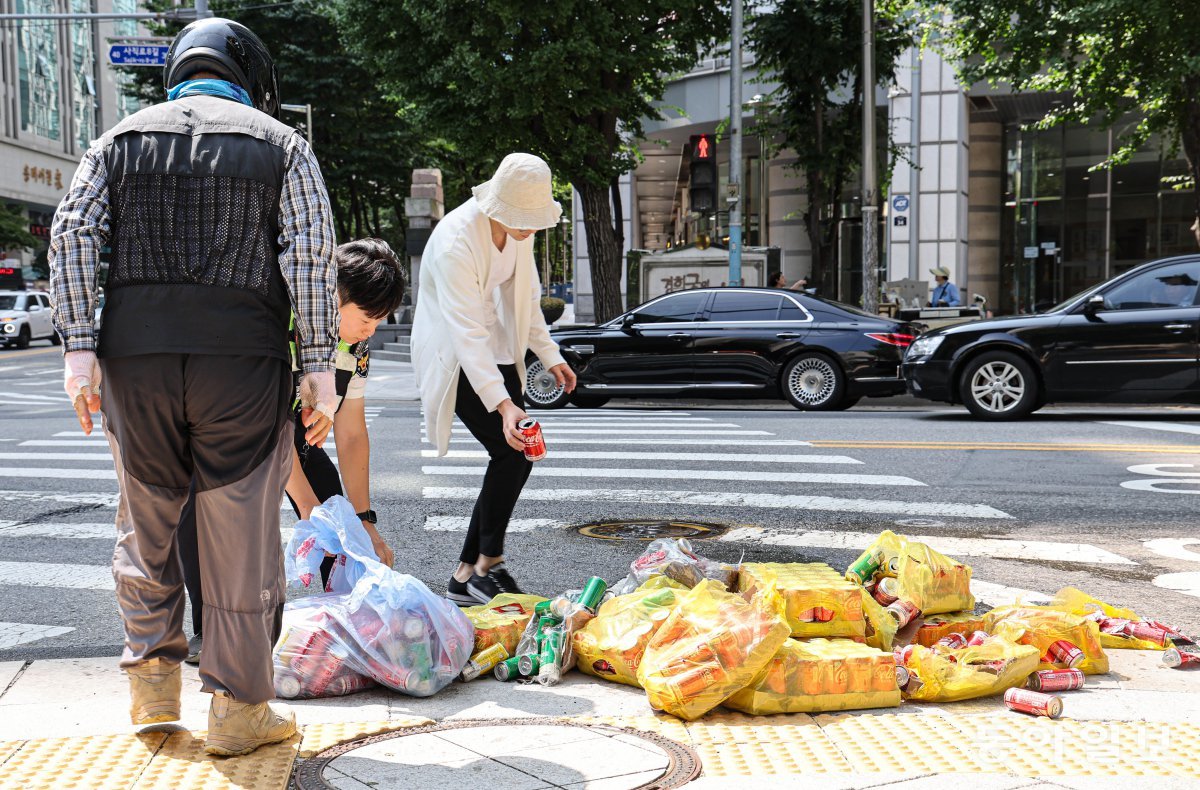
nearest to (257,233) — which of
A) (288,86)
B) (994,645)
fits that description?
(994,645)

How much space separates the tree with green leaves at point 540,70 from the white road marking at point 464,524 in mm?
14120

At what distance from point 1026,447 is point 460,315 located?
23.1 ft

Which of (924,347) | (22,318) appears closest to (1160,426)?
(924,347)

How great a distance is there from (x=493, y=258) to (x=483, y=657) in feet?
5.30

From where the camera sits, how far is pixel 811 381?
1483 centimetres

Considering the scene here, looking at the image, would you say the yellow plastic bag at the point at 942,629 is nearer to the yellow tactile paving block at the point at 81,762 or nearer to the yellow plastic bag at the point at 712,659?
the yellow plastic bag at the point at 712,659

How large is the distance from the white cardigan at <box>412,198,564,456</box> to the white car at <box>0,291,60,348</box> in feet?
120

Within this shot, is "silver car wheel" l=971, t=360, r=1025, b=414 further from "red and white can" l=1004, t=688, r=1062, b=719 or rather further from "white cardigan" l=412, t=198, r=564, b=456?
"red and white can" l=1004, t=688, r=1062, b=719

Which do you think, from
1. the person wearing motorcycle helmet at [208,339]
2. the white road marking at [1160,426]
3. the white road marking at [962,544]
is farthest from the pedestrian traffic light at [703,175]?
the person wearing motorcycle helmet at [208,339]

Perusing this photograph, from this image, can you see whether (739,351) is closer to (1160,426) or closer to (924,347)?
(924,347)

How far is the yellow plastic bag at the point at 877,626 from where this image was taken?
4070mm

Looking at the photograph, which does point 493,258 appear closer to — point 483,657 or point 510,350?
point 510,350

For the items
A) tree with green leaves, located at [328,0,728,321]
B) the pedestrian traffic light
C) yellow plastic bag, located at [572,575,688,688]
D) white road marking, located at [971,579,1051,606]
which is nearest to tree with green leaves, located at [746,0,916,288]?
tree with green leaves, located at [328,0,728,321]

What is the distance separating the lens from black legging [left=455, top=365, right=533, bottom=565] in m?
4.82
